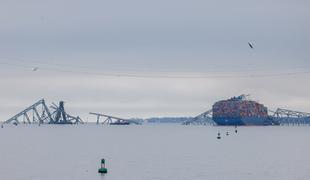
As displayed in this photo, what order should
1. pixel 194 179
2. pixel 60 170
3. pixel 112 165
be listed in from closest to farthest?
pixel 194 179 < pixel 60 170 < pixel 112 165

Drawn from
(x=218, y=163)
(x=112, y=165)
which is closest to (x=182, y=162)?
(x=218, y=163)

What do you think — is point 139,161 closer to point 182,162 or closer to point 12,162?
point 182,162

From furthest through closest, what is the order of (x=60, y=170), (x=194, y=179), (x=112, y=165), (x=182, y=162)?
(x=182, y=162)
(x=112, y=165)
(x=60, y=170)
(x=194, y=179)

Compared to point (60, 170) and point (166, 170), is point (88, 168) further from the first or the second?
point (166, 170)

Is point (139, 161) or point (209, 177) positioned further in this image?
point (139, 161)

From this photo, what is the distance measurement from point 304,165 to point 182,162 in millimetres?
18460

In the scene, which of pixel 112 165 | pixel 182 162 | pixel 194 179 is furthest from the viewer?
pixel 182 162

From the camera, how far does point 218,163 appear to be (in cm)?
10281

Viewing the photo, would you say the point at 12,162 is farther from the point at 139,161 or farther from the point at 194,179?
the point at 194,179

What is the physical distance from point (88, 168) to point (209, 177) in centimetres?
1892

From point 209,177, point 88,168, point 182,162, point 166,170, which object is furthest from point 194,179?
point 182,162

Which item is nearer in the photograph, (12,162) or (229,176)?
(229,176)

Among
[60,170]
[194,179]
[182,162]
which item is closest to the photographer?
[194,179]

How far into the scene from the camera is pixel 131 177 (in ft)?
257
